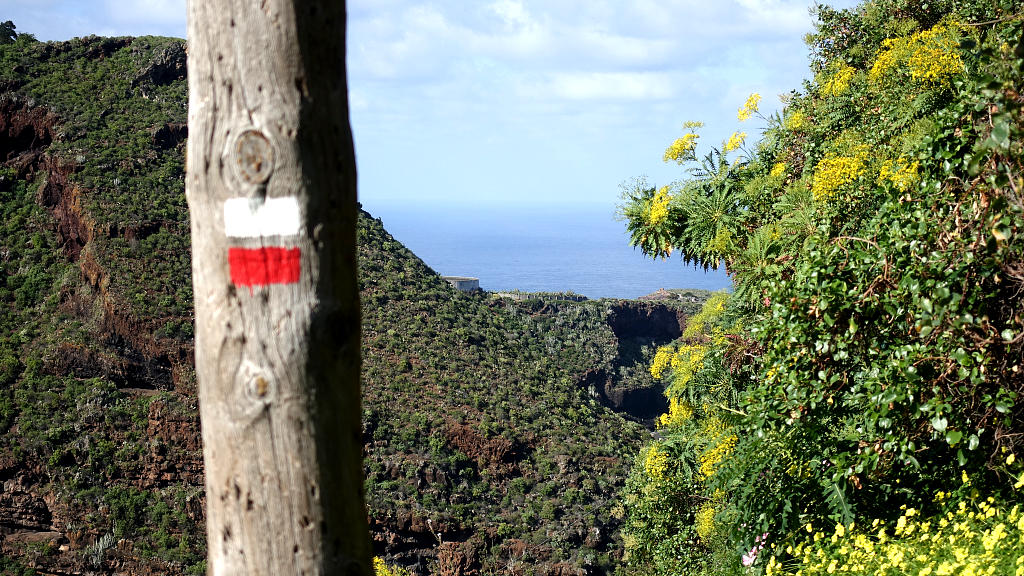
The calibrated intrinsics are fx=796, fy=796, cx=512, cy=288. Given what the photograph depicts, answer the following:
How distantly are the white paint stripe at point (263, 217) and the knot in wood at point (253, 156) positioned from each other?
2.2 inches

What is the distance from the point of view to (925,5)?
10406mm

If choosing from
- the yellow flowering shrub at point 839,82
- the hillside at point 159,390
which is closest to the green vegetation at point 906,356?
the yellow flowering shrub at point 839,82

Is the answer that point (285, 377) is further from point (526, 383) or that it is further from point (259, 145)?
point (526, 383)

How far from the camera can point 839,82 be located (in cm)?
1042

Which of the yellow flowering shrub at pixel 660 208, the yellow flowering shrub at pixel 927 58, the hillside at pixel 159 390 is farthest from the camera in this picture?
the hillside at pixel 159 390

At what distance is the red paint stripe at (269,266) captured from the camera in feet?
5.86

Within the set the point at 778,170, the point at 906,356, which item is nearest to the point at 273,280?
the point at 906,356

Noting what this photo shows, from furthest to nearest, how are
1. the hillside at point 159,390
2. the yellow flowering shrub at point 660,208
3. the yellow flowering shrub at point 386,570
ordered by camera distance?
the hillside at point 159,390, the yellow flowering shrub at point 386,570, the yellow flowering shrub at point 660,208

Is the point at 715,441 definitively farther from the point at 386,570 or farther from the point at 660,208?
the point at 386,570

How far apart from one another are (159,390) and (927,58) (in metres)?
32.8

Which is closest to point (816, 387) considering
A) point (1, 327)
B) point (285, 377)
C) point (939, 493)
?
point (939, 493)

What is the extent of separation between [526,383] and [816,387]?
31.0m

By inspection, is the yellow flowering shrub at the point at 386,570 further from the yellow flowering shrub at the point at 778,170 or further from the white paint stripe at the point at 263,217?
the white paint stripe at the point at 263,217

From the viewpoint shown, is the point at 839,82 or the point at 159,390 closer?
the point at 839,82
